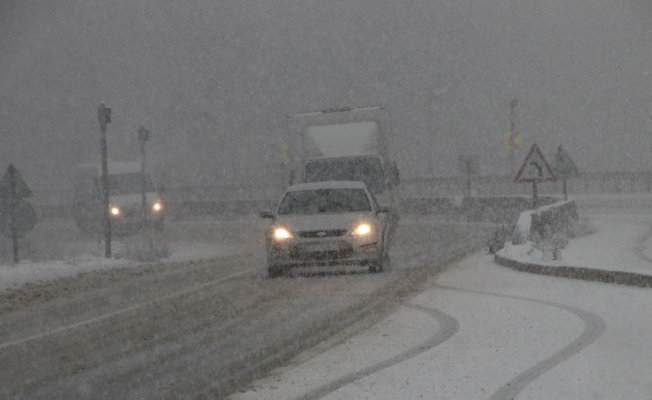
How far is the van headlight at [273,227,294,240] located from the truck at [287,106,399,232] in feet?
22.8

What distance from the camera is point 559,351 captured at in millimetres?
8734

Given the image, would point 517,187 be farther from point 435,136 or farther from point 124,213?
point 435,136

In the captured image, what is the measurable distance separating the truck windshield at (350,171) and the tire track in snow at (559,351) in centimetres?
1127

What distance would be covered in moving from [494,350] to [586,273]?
6.22 meters

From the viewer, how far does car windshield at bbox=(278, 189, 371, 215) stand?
1794 centimetres

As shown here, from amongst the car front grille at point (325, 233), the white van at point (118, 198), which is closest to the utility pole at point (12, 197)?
the car front grille at point (325, 233)

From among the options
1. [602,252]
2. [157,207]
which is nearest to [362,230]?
[602,252]

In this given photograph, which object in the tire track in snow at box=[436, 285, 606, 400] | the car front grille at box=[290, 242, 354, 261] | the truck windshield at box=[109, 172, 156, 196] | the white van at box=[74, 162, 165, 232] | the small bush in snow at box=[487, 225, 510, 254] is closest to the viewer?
the tire track in snow at box=[436, 285, 606, 400]

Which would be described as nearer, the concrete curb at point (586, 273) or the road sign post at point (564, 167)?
the concrete curb at point (586, 273)

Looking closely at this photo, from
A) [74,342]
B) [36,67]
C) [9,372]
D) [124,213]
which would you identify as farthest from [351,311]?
[36,67]

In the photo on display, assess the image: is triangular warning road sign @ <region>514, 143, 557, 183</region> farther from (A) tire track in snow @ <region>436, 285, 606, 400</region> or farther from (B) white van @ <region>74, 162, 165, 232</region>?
(B) white van @ <region>74, 162, 165, 232</region>

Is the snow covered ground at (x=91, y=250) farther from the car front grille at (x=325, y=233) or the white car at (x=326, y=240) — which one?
the car front grille at (x=325, y=233)

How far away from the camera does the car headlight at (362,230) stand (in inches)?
657

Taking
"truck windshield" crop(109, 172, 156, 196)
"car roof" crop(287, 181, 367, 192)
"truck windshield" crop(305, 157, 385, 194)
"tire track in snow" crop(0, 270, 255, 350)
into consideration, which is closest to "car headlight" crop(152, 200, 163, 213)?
"truck windshield" crop(109, 172, 156, 196)
